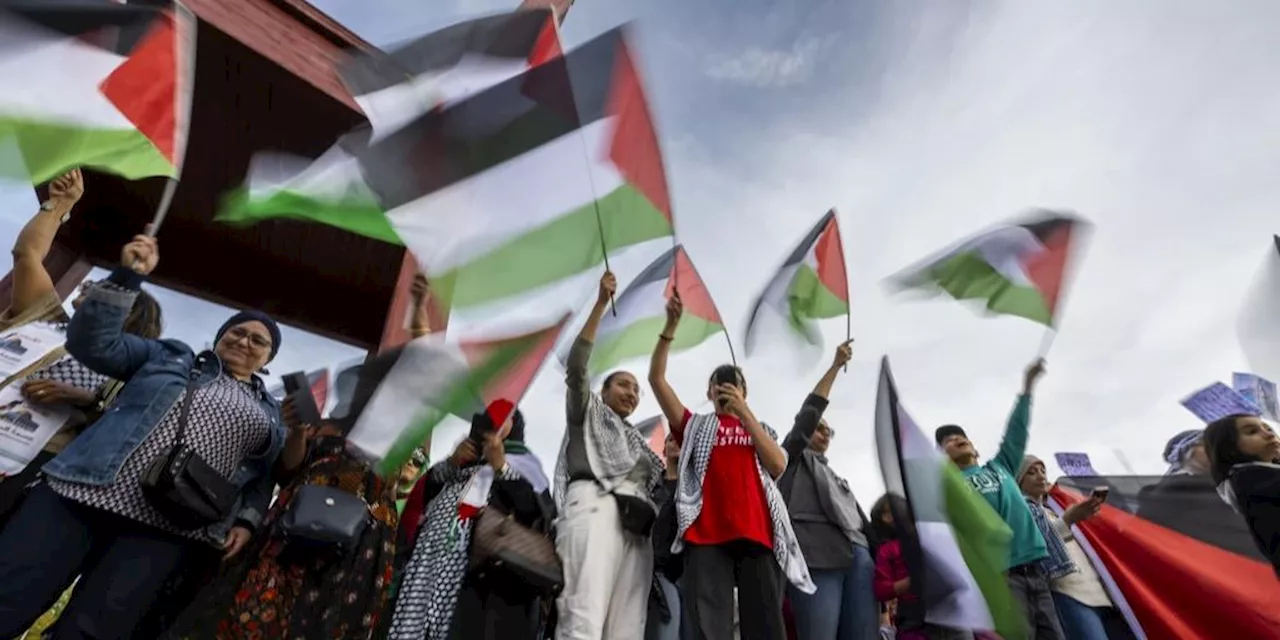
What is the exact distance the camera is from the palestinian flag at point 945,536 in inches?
141

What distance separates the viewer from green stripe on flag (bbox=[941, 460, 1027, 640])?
3.61 meters

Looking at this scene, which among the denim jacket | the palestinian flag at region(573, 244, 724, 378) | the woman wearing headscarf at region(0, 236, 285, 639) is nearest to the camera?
the woman wearing headscarf at region(0, 236, 285, 639)

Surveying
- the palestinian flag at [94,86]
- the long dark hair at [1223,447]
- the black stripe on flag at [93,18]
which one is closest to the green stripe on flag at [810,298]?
the long dark hair at [1223,447]

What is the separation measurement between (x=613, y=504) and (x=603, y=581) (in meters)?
0.35

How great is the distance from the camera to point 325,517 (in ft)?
8.69

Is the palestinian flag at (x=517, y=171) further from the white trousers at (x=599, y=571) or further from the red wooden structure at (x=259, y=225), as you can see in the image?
the red wooden structure at (x=259, y=225)

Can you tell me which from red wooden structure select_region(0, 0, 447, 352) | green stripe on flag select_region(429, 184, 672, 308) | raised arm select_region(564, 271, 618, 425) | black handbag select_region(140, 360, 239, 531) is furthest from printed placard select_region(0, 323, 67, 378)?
red wooden structure select_region(0, 0, 447, 352)

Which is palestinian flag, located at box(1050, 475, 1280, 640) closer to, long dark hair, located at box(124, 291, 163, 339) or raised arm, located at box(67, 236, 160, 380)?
raised arm, located at box(67, 236, 160, 380)

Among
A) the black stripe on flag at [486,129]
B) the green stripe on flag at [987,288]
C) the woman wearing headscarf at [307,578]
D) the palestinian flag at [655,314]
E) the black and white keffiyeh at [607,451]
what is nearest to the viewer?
the woman wearing headscarf at [307,578]

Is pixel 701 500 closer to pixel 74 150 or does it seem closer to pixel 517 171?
pixel 517 171

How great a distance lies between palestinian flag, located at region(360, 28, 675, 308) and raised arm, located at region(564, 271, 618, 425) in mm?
169

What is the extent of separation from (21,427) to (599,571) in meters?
2.21

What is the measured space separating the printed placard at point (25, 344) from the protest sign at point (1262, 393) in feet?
19.8

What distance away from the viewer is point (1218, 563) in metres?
4.64
